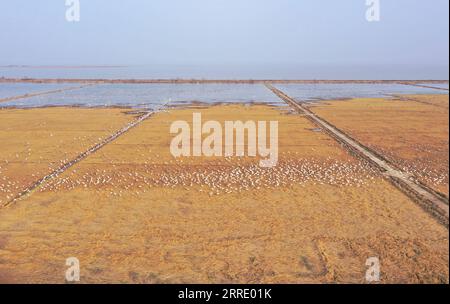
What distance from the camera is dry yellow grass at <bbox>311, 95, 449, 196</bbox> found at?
52.1ft

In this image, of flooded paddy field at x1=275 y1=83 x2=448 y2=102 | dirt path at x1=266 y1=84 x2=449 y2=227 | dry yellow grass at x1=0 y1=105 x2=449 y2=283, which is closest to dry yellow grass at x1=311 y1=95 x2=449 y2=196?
dirt path at x1=266 y1=84 x2=449 y2=227

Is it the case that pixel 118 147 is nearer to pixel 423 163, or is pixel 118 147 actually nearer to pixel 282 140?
pixel 282 140

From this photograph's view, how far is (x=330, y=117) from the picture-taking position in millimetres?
30906

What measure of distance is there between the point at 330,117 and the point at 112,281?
2587cm

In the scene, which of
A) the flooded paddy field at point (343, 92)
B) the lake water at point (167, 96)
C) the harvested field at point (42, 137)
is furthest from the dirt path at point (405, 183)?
the flooded paddy field at point (343, 92)

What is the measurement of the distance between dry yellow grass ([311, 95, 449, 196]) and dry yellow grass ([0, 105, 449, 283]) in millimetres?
2276

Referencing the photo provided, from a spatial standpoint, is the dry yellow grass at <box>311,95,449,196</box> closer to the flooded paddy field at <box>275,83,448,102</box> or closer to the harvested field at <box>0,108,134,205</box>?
the flooded paddy field at <box>275,83,448,102</box>

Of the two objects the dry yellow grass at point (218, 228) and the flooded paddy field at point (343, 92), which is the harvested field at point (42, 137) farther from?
the flooded paddy field at point (343, 92)

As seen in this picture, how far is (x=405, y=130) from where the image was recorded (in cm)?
2498

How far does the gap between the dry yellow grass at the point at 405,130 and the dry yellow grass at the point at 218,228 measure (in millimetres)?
2276

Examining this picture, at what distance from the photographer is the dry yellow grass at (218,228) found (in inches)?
328

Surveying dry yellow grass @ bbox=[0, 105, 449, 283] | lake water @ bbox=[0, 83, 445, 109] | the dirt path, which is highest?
lake water @ bbox=[0, 83, 445, 109]

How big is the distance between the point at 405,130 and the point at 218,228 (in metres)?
19.0
